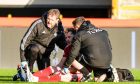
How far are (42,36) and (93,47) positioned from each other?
121cm

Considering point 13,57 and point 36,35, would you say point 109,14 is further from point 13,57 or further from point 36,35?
point 36,35

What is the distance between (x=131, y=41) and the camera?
18609mm

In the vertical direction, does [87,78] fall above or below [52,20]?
below

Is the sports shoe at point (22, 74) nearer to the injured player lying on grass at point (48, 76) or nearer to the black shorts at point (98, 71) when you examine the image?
the injured player lying on grass at point (48, 76)

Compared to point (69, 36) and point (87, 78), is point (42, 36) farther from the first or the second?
point (87, 78)

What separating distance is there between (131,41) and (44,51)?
19.9 ft

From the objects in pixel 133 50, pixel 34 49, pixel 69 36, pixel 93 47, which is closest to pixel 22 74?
pixel 34 49

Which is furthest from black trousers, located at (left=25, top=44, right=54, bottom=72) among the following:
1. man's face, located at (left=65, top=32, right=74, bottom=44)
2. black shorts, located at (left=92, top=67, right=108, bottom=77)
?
black shorts, located at (left=92, top=67, right=108, bottom=77)

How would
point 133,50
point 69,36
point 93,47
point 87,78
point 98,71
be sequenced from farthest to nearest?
point 133,50
point 69,36
point 98,71
point 87,78
point 93,47

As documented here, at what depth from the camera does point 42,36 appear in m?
12.8

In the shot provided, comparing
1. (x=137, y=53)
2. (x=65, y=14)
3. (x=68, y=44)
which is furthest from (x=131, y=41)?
(x=65, y=14)

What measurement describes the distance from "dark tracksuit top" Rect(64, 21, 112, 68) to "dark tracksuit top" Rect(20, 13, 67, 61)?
948 mm

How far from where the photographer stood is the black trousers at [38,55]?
12766 millimetres

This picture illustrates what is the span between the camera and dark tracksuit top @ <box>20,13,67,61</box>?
41.0 feet
